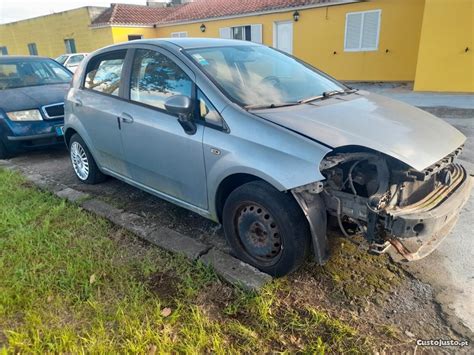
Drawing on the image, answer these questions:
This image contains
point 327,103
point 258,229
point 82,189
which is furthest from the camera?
point 82,189

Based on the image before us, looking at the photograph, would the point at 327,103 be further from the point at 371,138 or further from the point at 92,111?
the point at 92,111

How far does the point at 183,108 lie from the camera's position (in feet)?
8.60

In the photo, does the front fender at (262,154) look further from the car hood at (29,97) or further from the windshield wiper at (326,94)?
the car hood at (29,97)

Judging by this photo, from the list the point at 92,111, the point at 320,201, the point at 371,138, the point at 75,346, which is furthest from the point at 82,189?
the point at 371,138

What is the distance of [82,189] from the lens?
4.41m

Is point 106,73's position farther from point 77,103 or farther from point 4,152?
point 4,152

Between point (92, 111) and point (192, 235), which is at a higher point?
point (92, 111)

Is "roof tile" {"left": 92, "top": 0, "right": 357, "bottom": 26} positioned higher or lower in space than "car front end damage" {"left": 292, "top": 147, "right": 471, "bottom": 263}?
higher

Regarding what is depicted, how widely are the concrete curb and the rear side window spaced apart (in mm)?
1229

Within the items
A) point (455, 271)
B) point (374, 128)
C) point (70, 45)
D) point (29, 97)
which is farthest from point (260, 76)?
point (70, 45)

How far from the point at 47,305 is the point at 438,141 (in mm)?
2970

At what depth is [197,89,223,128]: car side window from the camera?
2629 millimetres

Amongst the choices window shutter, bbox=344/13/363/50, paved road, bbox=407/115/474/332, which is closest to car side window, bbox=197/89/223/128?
paved road, bbox=407/115/474/332

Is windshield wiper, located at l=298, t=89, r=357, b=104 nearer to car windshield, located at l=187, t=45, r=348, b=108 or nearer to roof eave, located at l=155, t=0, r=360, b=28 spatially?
car windshield, located at l=187, t=45, r=348, b=108
